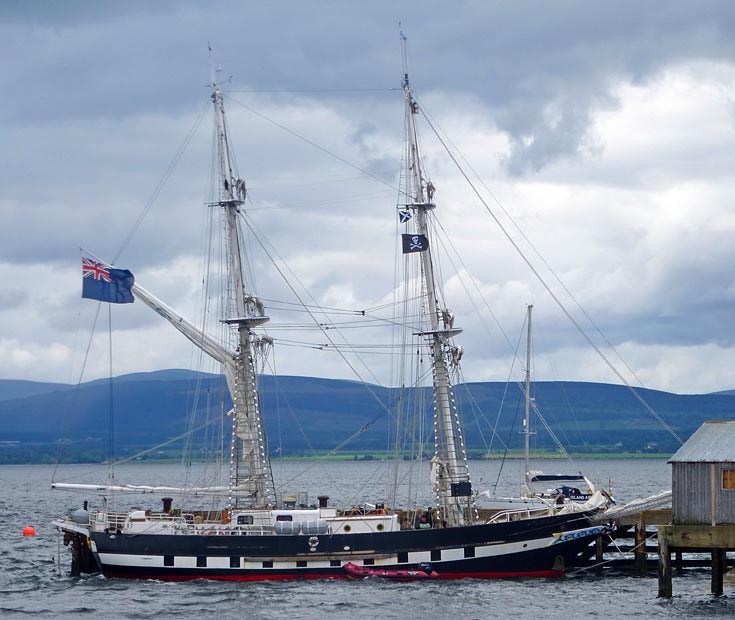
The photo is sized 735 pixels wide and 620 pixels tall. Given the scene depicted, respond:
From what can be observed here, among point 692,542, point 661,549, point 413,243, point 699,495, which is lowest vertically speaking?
point 661,549

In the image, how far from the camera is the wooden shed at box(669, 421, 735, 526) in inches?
2623

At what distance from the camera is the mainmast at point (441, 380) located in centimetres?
8600

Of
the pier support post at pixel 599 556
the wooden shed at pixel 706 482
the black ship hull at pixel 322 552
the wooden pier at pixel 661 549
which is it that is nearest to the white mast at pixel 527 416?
the wooden pier at pixel 661 549

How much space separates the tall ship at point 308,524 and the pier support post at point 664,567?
1398 centimetres

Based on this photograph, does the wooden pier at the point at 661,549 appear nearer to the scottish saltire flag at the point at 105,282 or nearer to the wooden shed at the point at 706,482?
the wooden shed at the point at 706,482

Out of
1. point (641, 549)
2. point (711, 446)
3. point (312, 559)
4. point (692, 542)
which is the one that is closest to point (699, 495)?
point (692, 542)

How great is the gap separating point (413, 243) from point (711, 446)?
2471 centimetres

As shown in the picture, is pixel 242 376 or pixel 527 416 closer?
pixel 242 376

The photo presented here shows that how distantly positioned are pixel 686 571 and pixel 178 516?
30.3m

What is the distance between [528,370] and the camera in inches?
4592

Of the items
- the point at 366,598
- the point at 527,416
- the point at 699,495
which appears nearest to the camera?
the point at 699,495

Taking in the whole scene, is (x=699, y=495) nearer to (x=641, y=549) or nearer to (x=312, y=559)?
(x=641, y=549)

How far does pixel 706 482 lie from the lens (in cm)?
6706

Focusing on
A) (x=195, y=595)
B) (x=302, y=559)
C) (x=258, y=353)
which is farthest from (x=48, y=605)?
(x=258, y=353)
